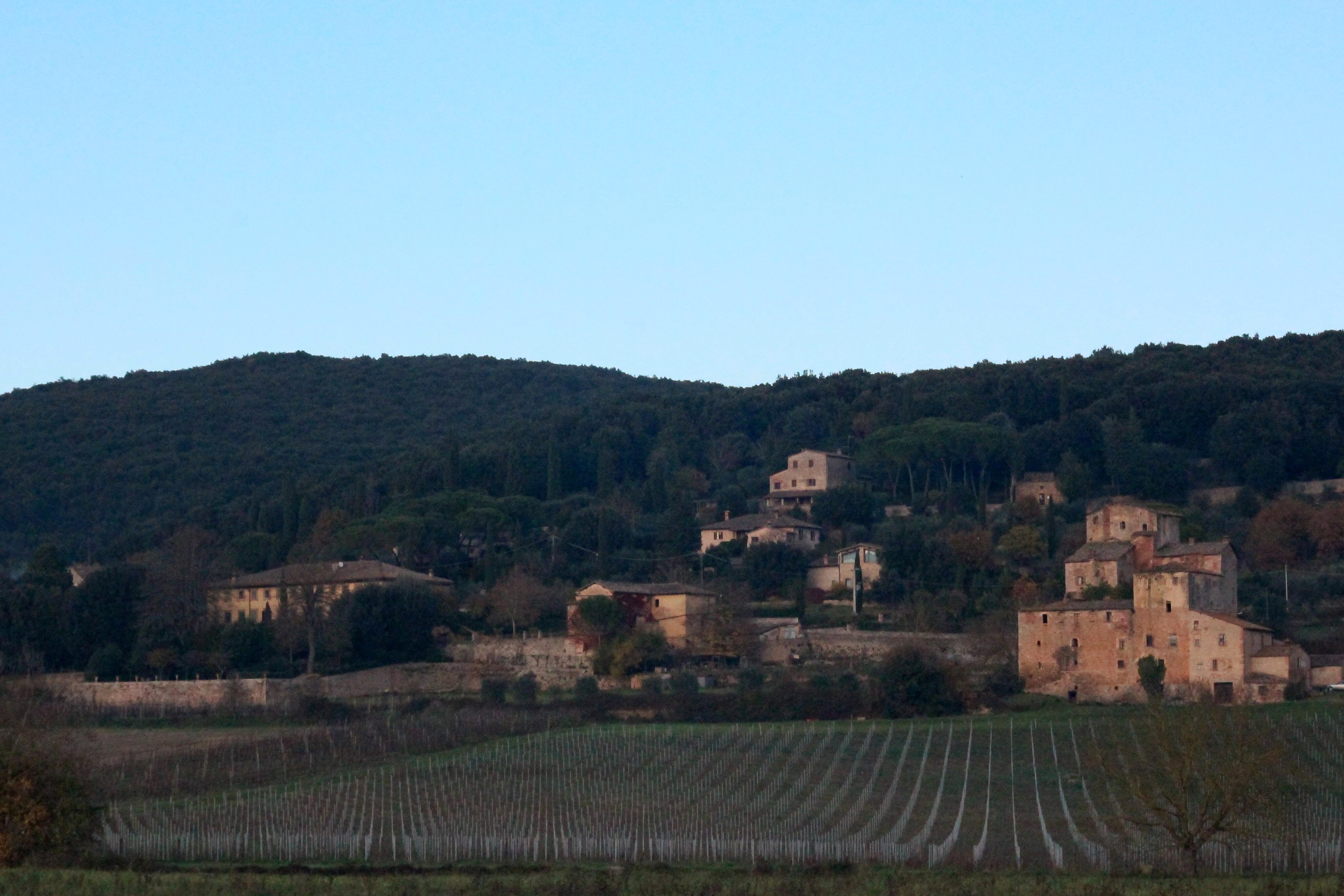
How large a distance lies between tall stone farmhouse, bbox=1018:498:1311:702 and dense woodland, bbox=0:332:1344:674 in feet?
13.9

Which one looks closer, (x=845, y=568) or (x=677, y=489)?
(x=845, y=568)

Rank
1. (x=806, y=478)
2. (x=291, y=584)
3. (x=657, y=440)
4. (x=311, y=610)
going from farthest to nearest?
1. (x=657, y=440)
2. (x=806, y=478)
3. (x=291, y=584)
4. (x=311, y=610)

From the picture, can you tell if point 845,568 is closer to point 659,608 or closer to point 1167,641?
point 659,608

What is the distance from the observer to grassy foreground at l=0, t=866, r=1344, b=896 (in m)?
24.3

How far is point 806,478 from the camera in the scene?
270ft

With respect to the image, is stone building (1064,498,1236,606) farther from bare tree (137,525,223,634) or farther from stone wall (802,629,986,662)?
bare tree (137,525,223,634)

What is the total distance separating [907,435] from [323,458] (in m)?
43.7

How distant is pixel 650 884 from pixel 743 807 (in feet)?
31.6

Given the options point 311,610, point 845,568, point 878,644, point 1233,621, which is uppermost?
point 845,568

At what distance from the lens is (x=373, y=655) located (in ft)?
191

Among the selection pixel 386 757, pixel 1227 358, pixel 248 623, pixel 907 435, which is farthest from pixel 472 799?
pixel 1227 358

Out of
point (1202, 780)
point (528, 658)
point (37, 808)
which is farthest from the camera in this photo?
point (528, 658)

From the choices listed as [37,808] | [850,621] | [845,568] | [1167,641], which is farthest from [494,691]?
[37,808]

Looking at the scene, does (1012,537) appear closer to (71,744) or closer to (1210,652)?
(1210,652)
